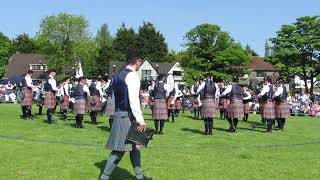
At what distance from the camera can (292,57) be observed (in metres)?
→ 54.1

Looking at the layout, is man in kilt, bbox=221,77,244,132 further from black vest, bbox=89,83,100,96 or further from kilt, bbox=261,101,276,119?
black vest, bbox=89,83,100,96

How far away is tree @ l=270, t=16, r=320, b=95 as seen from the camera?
53.4 meters

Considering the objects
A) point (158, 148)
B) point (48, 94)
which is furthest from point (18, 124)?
point (158, 148)

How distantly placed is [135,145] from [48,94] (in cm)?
988

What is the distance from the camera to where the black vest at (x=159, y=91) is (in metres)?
13.7

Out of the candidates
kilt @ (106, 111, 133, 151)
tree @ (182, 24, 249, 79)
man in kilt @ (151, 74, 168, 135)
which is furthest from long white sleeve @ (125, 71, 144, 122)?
tree @ (182, 24, 249, 79)

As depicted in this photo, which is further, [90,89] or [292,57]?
[292,57]

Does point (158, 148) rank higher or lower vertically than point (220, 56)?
lower

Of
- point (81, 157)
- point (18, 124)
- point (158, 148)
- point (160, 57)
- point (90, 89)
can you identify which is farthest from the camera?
point (160, 57)

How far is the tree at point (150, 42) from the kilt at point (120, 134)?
70.0 metres

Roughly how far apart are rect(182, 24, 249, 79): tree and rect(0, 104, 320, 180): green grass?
51337mm

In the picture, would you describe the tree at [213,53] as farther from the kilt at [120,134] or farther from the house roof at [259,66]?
the kilt at [120,134]

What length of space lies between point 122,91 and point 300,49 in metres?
50.3

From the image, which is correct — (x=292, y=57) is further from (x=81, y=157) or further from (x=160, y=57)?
(x=81, y=157)
